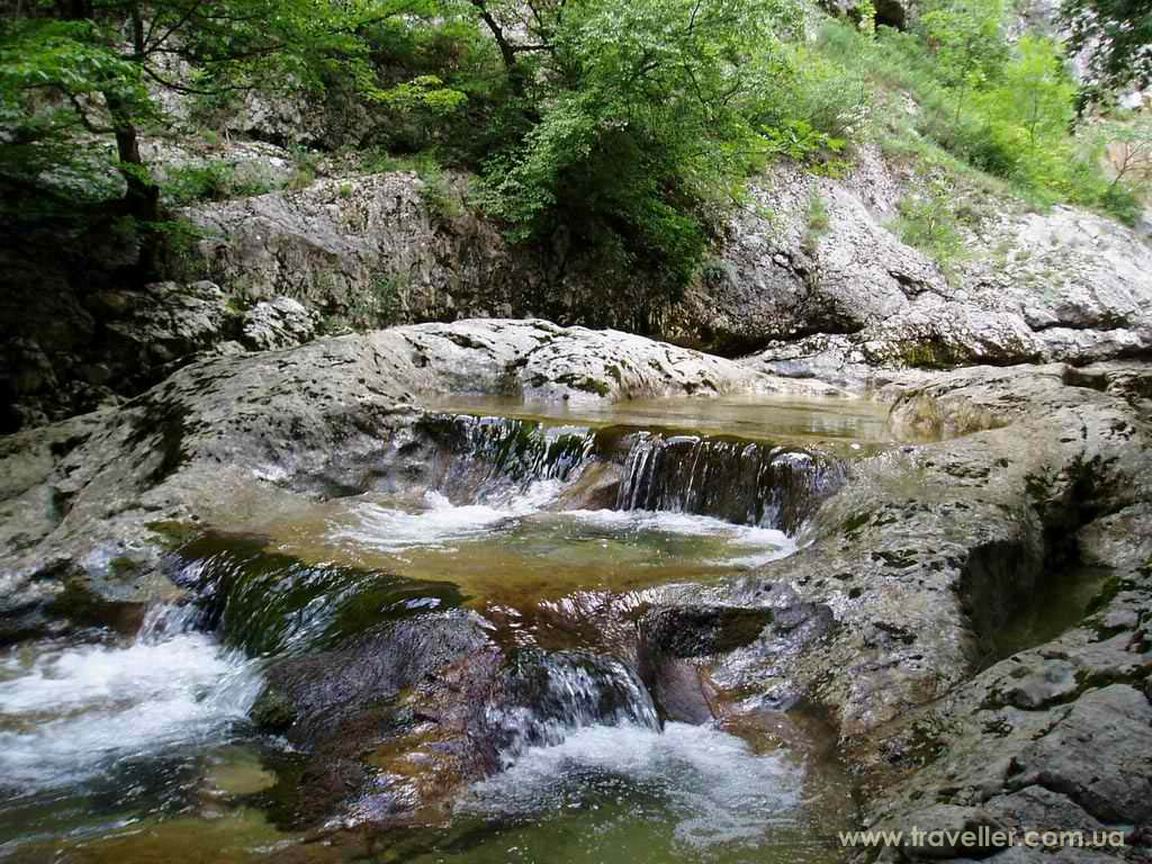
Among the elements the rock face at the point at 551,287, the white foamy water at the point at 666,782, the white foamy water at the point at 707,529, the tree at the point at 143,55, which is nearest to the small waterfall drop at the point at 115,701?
the white foamy water at the point at 666,782

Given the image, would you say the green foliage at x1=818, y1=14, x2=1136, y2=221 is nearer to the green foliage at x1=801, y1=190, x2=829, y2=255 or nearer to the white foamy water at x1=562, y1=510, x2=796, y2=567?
the green foliage at x1=801, y1=190, x2=829, y2=255

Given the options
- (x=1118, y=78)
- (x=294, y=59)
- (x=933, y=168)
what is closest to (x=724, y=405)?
(x=1118, y=78)

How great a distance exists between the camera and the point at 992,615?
3.93m

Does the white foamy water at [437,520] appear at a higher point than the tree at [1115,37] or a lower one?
lower

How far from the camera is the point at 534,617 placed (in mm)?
3592

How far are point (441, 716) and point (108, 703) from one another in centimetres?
178

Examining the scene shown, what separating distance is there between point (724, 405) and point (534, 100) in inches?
290

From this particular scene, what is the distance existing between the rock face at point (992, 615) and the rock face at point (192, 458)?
3.56 meters

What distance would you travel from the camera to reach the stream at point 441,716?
8.24 feet

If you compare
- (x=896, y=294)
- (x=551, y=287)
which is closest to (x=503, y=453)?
(x=551, y=287)

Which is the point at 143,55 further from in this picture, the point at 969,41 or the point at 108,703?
the point at 969,41

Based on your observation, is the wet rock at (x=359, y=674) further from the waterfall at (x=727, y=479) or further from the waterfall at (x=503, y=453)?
the waterfall at (x=503, y=453)

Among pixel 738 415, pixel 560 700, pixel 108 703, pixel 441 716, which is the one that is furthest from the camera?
pixel 738 415

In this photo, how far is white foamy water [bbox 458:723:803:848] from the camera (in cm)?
264
